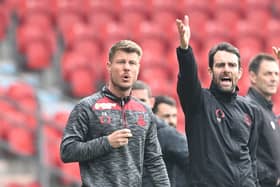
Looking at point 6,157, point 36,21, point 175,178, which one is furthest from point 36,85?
point 175,178

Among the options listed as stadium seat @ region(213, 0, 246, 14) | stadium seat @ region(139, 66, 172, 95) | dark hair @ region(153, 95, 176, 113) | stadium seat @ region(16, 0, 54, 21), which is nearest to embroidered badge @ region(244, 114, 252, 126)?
dark hair @ region(153, 95, 176, 113)

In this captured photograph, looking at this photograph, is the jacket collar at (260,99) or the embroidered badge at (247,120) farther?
the jacket collar at (260,99)

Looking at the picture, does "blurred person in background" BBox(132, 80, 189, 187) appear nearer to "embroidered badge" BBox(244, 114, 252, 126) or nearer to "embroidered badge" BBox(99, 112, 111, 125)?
"embroidered badge" BBox(244, 114, 252, 126)

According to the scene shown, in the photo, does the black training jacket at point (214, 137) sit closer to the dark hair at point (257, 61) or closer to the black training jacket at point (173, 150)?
the black training jacket at point (173, 150)

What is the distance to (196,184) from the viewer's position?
242 inches

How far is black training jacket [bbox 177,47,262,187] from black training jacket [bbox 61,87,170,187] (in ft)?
1.40

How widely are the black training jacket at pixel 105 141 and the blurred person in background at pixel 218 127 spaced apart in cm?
44

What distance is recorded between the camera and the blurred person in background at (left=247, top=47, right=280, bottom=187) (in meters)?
6.93

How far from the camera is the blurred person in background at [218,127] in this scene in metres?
6.05

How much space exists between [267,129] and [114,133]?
1748 mm

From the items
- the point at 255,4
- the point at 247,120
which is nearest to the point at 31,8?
the point at 255,4

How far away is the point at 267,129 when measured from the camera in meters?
6.96

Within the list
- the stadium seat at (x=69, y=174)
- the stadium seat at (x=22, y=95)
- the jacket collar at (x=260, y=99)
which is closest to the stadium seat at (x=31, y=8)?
the stadium seat at (x=22, y=95)

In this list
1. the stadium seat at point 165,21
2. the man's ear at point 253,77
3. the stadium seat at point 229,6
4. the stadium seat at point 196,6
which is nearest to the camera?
the man's ear at point 253,77
